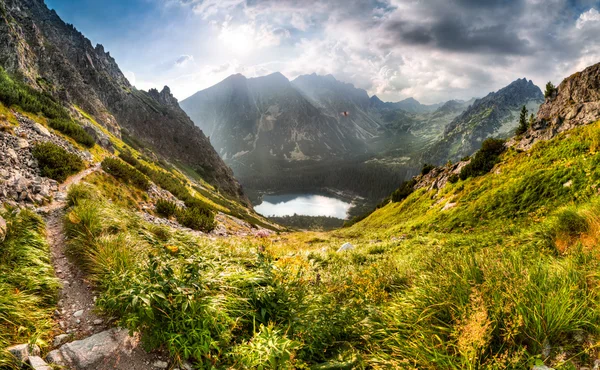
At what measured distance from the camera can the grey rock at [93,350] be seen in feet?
13.8

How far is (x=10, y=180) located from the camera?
1320cm

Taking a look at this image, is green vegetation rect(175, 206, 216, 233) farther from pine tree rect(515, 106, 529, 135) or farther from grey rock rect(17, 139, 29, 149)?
pine tree rect(515, 106, 529, 135)

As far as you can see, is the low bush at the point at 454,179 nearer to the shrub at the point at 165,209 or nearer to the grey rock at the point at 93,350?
the shrub at the point at 165,209

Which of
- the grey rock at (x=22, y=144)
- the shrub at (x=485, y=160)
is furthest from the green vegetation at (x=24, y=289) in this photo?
the shrub at (x=485, y=160)

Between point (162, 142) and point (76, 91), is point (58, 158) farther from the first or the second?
point (162, 142)

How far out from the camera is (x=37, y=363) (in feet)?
12.8

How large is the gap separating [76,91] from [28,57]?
2461cm

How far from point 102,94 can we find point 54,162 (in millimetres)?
131040

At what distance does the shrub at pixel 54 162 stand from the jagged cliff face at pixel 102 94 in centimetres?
6550

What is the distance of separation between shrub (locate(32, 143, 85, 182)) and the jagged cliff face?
6550 cm

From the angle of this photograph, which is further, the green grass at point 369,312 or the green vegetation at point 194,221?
the green vegetation at point 194,221

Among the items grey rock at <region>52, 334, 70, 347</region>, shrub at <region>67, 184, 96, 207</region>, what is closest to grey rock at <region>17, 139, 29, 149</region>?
shrub at <region>67, 184, 96, 207</region>

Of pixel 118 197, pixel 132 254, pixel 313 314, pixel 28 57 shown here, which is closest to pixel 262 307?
pixel 313 314

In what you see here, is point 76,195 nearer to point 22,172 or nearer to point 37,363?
point 22,172
